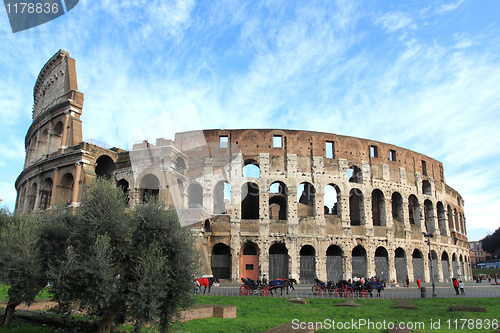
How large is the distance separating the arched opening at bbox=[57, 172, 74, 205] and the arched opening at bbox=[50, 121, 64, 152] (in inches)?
155

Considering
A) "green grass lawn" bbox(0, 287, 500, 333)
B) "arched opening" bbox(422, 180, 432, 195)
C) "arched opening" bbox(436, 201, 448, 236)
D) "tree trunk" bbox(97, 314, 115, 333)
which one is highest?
"arched opening" bbox(422, 180, 432, 195)

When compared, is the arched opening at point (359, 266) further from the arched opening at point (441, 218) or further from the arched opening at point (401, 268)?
the arched opening at point (441, 218)

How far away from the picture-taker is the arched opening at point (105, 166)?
2749 centimetres

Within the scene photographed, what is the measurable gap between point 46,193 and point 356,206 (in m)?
25.2

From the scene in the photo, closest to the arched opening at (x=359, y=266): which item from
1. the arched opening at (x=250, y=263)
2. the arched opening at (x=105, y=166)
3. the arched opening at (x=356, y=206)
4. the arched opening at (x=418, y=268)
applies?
the arched opening at (x=356, y=206)

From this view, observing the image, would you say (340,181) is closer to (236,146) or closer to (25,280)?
(236,146)

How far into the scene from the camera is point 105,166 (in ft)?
92.8

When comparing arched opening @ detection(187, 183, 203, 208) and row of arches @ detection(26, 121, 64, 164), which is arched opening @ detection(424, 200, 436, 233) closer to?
arched opening @ detection(187, 183, 203, 208)

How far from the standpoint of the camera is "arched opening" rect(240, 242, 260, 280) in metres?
25.3

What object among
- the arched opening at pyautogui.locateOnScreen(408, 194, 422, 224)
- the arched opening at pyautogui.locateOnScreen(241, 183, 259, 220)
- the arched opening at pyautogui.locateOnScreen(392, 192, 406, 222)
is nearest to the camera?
the arched opening at pyautogui.locateOnScreen(241, 183, 259, 220)

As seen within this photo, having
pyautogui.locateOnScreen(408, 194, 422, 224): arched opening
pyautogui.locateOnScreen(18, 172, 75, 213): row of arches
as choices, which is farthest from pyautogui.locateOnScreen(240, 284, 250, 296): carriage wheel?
pyautogui.locateOnScreen(408, 194, 422, 224): arched opening

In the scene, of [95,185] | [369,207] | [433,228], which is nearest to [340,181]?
[369,207]

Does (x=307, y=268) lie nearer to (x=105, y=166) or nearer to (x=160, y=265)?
(x=105, y=166)

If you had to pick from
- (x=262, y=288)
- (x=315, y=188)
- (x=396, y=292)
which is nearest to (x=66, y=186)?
(x=262, y=288)
